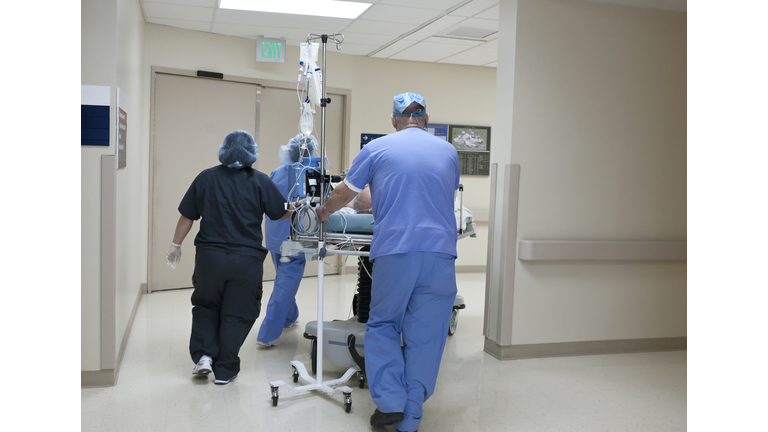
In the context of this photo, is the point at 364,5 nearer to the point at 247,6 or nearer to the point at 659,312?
the point at 247,6

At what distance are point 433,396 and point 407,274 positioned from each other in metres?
0.95

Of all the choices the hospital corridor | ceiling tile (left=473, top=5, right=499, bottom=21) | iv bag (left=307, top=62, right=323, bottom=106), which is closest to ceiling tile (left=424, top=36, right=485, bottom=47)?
the hospital corridor

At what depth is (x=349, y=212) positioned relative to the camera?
3217mm

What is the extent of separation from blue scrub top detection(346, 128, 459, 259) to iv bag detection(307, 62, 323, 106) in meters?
0.59

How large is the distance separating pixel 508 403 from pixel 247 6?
357 centimetres

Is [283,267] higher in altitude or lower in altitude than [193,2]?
lower

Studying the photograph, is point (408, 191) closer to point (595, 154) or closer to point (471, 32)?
point (595, 154)

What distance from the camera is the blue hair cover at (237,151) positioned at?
3.12 m

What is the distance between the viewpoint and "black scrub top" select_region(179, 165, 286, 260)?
3111mm

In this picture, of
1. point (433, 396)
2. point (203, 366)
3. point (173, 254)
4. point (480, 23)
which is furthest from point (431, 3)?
point (203, 366)

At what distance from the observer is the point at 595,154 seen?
3.85 m

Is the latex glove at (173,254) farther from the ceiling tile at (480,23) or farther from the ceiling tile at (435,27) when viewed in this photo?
the ceiling tile at (480,23)

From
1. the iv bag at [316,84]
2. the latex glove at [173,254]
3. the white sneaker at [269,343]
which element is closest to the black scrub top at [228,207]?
the latex glove at [173,254]
